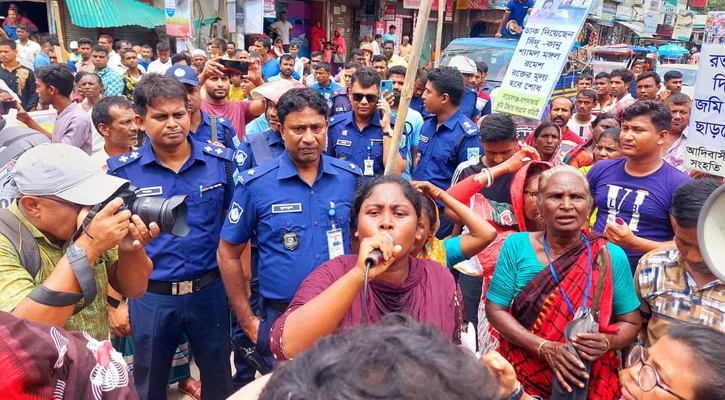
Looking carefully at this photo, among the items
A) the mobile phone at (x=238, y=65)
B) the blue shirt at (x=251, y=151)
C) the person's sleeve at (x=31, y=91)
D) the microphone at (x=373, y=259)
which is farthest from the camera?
the person's sleeve at (x=31, y=91)

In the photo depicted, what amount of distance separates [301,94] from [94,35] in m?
13.1

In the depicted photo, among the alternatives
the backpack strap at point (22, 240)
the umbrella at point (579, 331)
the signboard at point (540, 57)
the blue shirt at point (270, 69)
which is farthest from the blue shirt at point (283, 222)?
the blue shirt at point (270, 69)

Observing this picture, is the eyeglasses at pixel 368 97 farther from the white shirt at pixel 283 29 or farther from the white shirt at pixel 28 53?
the white shirt at pixel 283 29

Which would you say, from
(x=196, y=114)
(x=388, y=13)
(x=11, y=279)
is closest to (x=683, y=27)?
(x=388, y=13)

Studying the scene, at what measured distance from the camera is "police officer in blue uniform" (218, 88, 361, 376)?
8.52 ft

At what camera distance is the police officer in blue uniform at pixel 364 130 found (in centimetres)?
439

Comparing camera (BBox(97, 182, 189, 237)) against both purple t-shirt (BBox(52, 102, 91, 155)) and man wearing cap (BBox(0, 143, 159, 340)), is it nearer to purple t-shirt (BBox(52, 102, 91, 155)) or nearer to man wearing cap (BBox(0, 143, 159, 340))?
man wearing cap (BBox(0, 143, 159, 340))

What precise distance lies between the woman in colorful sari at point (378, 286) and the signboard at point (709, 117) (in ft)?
6.59

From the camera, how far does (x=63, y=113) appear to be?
4.51 m

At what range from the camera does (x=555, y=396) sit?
2074 millimetres

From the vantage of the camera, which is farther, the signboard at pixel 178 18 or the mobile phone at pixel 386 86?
the signboard at pixel 178 18

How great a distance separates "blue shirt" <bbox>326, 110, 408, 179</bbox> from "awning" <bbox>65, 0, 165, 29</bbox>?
34.0ft

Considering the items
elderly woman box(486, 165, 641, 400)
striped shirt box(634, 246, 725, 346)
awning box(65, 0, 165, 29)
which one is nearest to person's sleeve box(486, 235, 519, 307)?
elderly woman box(486, 165, 641, 400)

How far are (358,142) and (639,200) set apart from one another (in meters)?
2.18
